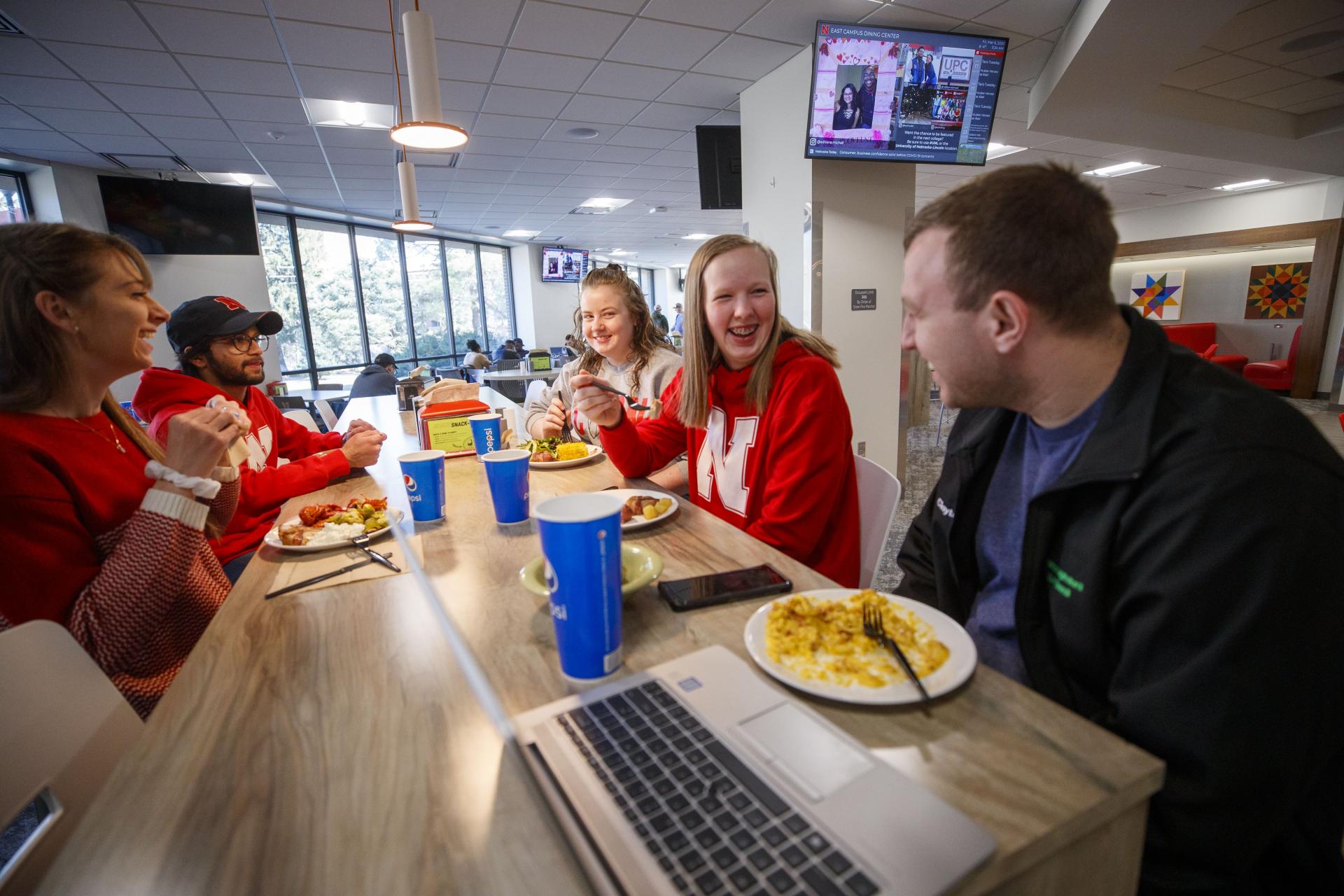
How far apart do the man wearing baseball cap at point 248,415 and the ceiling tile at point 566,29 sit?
2.14 metres

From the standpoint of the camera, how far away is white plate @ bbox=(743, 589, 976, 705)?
66cm

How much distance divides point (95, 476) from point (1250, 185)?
1205cm

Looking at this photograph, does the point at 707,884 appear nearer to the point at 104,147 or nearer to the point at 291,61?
the point at 291,61

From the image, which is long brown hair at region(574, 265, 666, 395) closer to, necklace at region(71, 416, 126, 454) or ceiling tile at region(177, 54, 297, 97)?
necklace at region(71, 416, 126, 454)

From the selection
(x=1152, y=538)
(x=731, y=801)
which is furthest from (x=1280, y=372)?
(x=731, y=801)

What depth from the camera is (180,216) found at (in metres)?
5.54

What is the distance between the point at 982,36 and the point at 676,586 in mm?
3984

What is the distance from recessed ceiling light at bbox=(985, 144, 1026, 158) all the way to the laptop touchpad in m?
6.63

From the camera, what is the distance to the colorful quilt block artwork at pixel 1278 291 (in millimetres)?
9031

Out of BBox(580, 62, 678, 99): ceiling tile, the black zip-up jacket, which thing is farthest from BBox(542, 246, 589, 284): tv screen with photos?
the black zip-up jacket

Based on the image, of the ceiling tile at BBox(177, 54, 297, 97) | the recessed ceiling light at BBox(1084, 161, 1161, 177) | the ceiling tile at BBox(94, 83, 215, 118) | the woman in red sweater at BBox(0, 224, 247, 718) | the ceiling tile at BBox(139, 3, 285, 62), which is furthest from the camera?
the recessed ceiling light at BBox(1084, 161, 1161, 177)

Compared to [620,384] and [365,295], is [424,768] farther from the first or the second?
[365,295]

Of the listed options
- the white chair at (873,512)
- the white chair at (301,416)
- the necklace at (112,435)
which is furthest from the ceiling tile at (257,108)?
the white chair at (873,512)

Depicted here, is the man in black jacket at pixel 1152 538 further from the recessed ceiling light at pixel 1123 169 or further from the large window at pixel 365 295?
the large window at pixel 365 295
